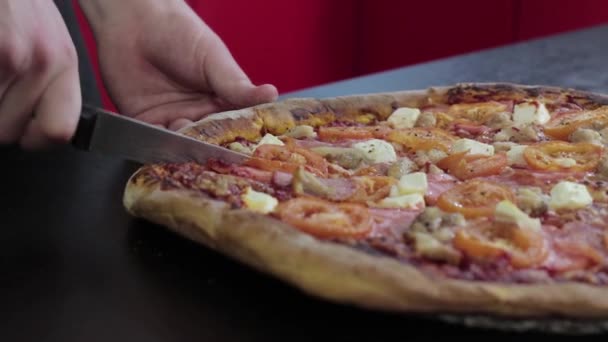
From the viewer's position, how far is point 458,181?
69.3 inches

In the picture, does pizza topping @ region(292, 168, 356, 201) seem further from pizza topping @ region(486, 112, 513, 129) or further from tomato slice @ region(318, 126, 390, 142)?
pizza topping @ region(486, 112, 513, 129)

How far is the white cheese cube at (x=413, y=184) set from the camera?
Answer: 1.62 meters

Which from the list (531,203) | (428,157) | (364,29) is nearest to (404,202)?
(531,203)

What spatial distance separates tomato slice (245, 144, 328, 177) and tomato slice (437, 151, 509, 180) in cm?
26

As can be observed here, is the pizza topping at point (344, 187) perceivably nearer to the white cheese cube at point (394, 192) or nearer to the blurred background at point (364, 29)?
the white cheese cube at point (394, 192)

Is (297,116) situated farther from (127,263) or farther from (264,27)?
(264,27)

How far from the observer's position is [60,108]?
1.53 m

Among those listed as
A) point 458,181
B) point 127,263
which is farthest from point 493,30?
point 127,263

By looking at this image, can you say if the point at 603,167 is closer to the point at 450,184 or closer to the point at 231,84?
the point at 450,184

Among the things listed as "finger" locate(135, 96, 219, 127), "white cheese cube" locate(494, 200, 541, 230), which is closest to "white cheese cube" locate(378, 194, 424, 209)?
"white cheese cube" locate(494, 200, 541, 230)

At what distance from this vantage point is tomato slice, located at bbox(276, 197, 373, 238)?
138cm

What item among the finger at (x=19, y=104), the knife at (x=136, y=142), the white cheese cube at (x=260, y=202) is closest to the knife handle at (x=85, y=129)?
the knife at (x=136, y=142)

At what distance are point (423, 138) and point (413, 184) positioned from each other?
36 cm

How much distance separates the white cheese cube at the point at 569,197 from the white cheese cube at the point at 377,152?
0.38m
